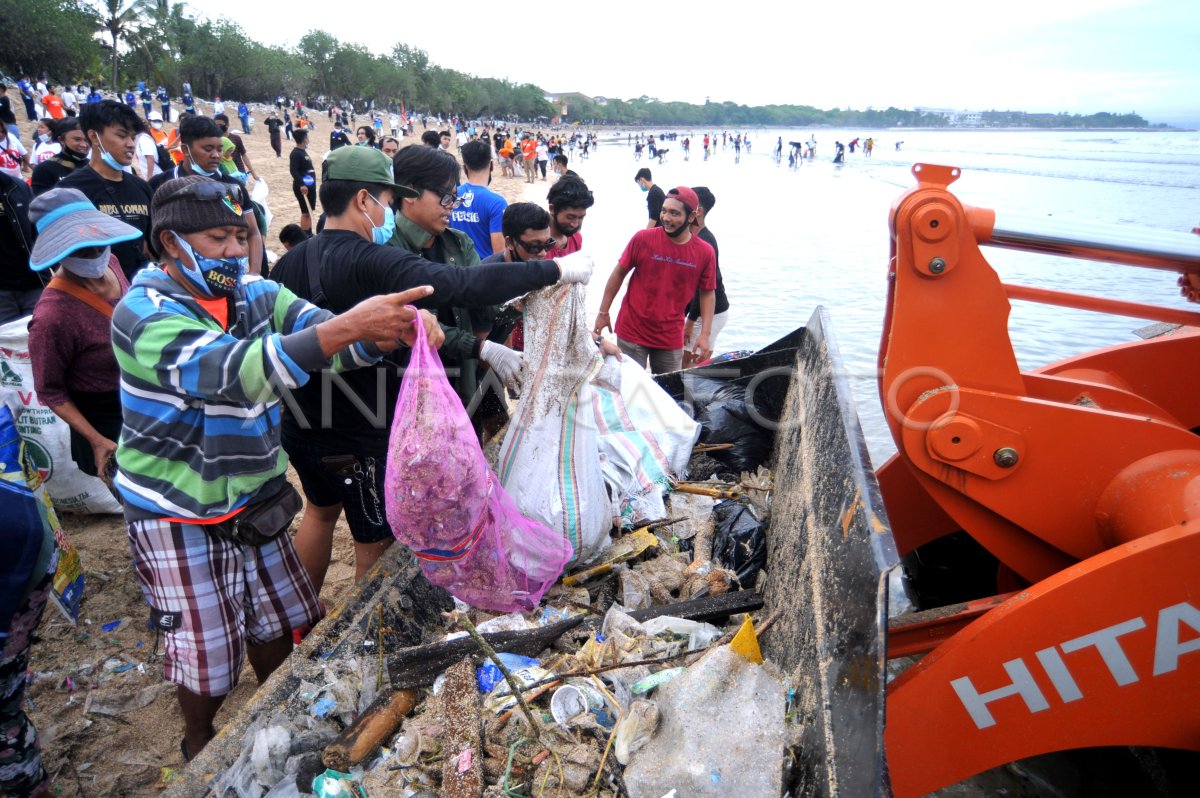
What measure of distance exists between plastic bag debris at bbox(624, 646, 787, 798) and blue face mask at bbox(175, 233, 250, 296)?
1710 mm

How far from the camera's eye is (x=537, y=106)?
347ft

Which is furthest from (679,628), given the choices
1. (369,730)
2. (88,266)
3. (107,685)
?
(88,266)

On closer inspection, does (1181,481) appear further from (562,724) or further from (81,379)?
(81,379)

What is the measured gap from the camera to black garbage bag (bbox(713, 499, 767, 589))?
2.73 metres

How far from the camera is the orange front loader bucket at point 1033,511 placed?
1589 mm

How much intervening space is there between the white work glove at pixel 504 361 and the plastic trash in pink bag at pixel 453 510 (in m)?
0.55

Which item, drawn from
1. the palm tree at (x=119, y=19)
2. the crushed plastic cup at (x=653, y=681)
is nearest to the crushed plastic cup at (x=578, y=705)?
the crushed plastic cup at (x=653, y=681)

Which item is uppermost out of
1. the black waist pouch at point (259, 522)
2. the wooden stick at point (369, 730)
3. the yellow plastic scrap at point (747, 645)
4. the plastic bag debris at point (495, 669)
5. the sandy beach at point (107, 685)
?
the black waist pouch at point (259, 522)

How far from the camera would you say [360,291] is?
7.86 feet

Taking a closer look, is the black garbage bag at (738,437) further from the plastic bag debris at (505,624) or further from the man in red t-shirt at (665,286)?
the plastic bag debris at (505,624)

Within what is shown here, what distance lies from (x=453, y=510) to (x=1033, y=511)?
169 cm

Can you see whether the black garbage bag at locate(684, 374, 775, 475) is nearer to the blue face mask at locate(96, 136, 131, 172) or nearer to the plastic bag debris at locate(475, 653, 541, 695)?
the plastic bag debris at locate(475, 653, 541, 695)

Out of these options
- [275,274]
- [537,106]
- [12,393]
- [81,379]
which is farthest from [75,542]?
[537,106]

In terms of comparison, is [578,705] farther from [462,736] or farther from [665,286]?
[665,286]
